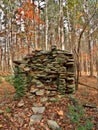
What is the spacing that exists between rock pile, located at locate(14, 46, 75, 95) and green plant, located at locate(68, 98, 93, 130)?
0.92 metres

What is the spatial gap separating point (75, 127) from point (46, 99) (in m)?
1.82

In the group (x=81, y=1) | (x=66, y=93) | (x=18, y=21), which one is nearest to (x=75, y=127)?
(x=66, y=93)

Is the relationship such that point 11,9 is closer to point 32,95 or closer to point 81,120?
point 32,95

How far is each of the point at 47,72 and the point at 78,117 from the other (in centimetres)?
246

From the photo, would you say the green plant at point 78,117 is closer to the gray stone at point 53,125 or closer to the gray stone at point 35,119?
the gray stone at point 53,125

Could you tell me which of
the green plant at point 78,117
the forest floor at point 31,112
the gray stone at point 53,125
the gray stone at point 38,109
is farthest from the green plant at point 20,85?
the green plant at point 78,117

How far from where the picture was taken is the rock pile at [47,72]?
422 inches

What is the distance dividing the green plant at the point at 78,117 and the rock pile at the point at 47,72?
3.02ft

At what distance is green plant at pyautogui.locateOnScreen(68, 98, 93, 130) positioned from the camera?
9055 mm

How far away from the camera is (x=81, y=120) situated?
9.48 metres

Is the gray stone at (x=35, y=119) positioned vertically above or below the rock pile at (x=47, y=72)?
below

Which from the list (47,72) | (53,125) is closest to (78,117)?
(53,125)

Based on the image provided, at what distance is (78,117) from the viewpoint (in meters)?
9.53

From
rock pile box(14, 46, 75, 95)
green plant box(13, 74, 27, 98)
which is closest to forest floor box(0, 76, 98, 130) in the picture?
green plant box(13, 74, 27, 98)
